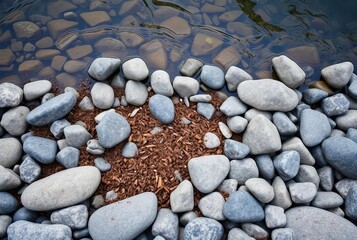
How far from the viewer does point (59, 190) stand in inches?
72.0

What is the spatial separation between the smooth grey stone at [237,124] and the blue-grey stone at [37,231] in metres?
1.13

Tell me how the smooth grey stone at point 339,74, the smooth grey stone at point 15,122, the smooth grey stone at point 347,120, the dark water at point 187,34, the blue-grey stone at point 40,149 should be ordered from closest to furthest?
the blue-grey stone at point 40,149 → the smooth grey stone at point 15,122 → the smooth grey stone at point 347,120 → the smooth grey stone at point 339,74 → the dark water at point 187,34

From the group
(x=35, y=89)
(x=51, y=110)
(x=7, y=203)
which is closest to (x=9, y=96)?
(x=35, y=89)

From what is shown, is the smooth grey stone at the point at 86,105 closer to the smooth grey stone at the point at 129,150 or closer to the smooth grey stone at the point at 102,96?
the smooth grey stone at the point at 102,96

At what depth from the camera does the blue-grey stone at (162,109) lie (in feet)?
6.90

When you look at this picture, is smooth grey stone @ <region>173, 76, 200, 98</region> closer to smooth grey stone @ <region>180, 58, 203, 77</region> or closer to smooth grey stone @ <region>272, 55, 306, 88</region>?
smooth grey stone @ <region>180, 58, 203, 77</region>

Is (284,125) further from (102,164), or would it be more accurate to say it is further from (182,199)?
(102,164)

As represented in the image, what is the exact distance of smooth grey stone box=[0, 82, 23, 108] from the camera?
6.77 feet

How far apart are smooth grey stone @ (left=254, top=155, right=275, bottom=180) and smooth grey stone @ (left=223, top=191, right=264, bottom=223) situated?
201 mm

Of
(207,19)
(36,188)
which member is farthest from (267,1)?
(36,188)

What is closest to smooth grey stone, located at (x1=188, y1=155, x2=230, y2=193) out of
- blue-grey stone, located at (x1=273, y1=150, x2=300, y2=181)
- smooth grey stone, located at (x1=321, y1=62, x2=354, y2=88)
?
Answer: blue-grey stone, located at (x1=273, y1=150, x2=300, y2=181)

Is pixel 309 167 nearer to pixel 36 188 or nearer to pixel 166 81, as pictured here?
pixel 166 81

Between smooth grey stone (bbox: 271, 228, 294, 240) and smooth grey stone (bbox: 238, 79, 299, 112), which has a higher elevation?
smooth grey stone (bbox: 238, 79, 299, 112)

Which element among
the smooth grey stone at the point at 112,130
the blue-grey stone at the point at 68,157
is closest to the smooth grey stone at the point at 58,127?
the blue-grey stone at the point at 68,157
